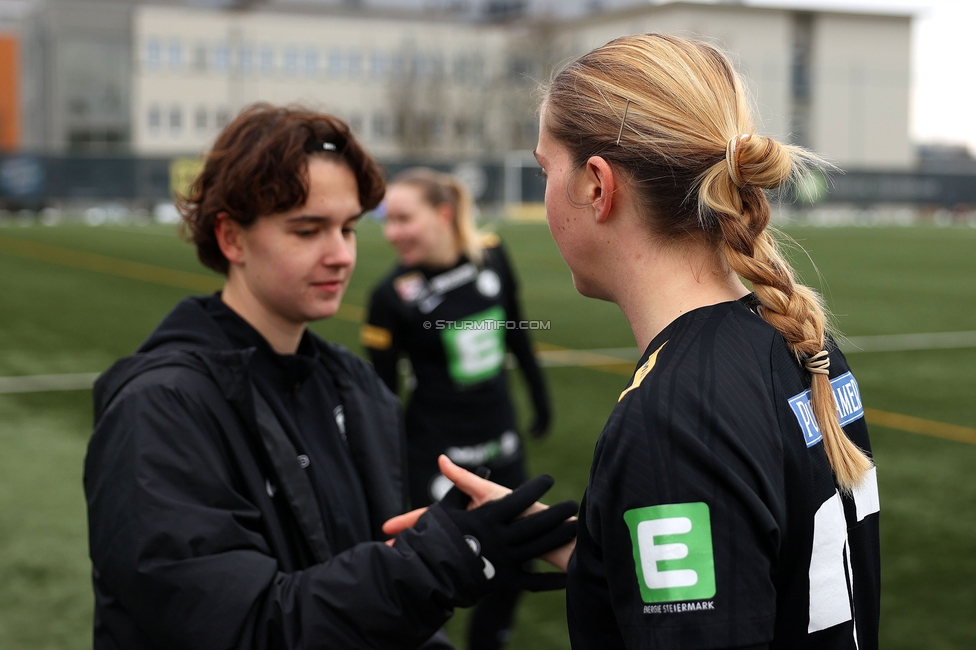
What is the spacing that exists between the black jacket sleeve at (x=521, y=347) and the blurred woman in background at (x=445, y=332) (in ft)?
0.05

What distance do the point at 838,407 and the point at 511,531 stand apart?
0.71 meters

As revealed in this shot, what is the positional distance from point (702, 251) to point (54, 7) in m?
79.9

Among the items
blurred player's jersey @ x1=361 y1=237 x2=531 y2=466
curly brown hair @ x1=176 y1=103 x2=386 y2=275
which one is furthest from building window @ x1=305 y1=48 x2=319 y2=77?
curly brown hair @ x1=176 y1=103 x2=386 y2=275

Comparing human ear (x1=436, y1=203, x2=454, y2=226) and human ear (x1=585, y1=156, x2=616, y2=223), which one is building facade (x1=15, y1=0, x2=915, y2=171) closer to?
human ear (x1=436, y1=203, x2=454, y2=226)

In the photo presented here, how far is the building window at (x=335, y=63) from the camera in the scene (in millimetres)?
74375

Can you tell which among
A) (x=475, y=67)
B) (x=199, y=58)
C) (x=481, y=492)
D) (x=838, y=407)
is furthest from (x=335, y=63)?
(x=838, y=407)

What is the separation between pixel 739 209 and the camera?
5.58ft

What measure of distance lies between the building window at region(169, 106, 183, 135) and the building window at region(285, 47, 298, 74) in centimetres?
782

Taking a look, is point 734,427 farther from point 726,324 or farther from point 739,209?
point 739,209

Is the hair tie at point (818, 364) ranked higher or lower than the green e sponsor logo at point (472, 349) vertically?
higher

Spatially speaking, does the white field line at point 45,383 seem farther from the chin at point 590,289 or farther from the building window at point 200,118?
the building window at point 200,118

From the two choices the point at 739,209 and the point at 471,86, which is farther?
the point at 471,86

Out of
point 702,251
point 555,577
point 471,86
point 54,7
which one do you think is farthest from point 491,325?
point 54,7

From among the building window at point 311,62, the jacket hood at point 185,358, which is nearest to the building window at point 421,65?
the building window at point 311,62
